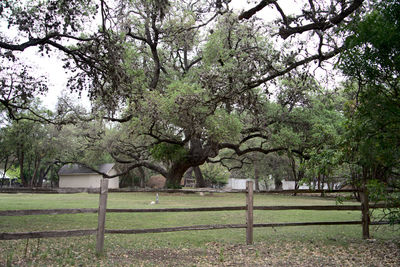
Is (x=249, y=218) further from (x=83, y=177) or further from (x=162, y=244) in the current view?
(x=83, y=177)

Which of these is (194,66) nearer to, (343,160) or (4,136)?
(343,160)

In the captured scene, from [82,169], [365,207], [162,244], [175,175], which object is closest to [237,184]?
[82,169]

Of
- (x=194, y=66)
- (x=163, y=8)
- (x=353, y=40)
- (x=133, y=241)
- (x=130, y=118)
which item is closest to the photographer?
(x=353, y=40)

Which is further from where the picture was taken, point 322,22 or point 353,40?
point 322,22

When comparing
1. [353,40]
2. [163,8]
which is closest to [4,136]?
[163,8]

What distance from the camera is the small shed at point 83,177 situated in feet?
152

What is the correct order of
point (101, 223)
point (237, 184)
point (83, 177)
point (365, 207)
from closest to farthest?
point (101, 223) → point (365, 207) → point (83, 177) → point (237, 184)

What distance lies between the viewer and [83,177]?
47.6 meters

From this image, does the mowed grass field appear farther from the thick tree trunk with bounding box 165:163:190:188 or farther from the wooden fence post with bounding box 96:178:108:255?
the thick tree trunk with bounding box 165:163:190:188

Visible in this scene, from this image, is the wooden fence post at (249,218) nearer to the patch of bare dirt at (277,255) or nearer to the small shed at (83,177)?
the patch of bare dirt at (277,255)

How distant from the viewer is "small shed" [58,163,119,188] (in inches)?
1821

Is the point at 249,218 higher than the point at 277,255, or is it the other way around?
the point at 249,218

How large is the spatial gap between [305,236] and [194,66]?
64.6 feet

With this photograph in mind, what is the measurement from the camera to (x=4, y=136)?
3706 centimetres
